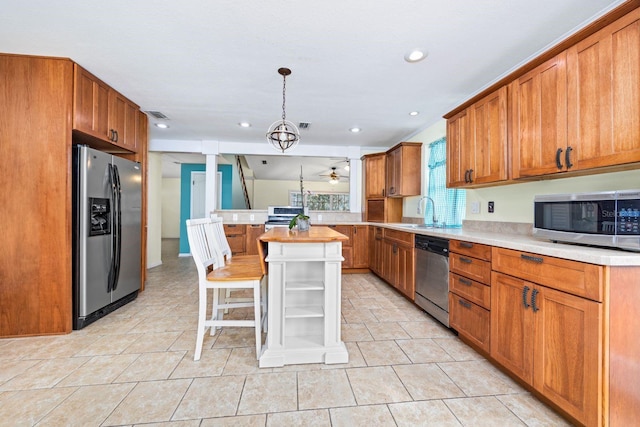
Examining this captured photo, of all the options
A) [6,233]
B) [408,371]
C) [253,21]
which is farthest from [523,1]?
[6,233]

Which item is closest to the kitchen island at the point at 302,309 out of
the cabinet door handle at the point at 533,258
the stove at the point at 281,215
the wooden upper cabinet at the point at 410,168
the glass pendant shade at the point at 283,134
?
the cabinet door handle at the point at 533,258

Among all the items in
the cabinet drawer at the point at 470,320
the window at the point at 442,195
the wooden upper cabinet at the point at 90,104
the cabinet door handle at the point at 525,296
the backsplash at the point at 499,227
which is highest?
the wooden upper cabinet at the point at 90,104

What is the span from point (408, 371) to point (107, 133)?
143 inches

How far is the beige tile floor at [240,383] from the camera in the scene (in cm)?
146

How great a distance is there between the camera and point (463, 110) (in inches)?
108

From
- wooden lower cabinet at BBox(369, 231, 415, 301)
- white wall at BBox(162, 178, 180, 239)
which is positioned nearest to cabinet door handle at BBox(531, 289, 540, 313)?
wooden lower cabinet at BBox(369, 231, 415, 301)

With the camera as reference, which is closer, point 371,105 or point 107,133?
point 107,133

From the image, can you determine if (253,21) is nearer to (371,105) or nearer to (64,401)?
(371,105)

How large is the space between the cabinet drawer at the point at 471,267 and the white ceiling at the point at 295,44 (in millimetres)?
1690

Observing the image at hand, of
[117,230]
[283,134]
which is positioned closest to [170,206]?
[117,230]

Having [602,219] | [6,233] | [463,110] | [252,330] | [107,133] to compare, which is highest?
[463,110]

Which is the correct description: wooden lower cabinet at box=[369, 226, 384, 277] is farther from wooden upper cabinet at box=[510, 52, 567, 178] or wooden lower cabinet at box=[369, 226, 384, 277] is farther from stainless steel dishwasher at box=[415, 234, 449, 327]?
wooden upper cabinet at box=[510, 52, 567, 178]

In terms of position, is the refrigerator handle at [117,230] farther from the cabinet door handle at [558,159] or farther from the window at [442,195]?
the cabinet door handle at [558,159]

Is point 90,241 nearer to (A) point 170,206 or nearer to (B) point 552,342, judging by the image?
(B) point 552,342
